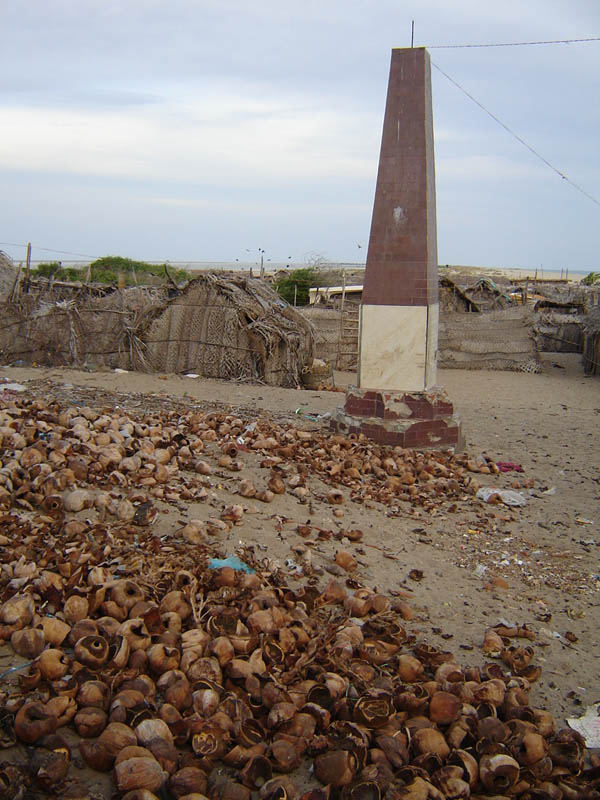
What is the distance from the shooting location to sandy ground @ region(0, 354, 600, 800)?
3.48 meters

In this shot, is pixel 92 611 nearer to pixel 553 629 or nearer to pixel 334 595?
pixel 334 595

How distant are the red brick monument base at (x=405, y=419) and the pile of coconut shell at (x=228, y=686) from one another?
136 inches

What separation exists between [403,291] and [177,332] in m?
6.85

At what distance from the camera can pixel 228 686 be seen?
8.51ft

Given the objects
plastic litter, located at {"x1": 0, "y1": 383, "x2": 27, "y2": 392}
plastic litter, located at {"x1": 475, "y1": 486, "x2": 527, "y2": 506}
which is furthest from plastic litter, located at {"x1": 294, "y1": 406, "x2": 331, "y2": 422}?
→ plastic litter, located at {"x1": 0, "y1": 383, "x2": 27, "y2": 392}

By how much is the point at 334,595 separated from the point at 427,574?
40.3 inches

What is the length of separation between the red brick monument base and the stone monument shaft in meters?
0.15

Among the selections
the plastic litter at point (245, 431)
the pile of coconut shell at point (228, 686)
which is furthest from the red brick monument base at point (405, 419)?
the pile of coconut shell at point (228, 686)

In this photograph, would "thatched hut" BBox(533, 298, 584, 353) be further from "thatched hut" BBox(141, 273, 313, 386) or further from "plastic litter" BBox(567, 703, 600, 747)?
"plastic litter" BBox(567, 703, 600, 747)

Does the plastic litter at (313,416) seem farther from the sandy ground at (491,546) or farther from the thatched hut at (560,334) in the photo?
the thatched hut at (560,334)

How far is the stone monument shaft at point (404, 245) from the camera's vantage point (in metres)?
6.90

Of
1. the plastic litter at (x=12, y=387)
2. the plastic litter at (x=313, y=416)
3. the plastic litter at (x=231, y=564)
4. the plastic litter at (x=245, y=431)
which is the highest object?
the plastic litter at (x=12, y=387)

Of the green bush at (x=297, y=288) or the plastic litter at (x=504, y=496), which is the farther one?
the green bush at (x=297, y=288)

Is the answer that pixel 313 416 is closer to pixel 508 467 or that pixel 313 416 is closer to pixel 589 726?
pixel 508 467
